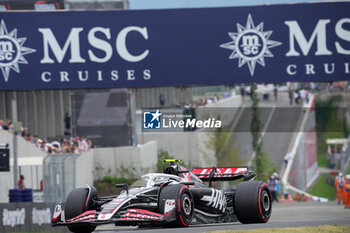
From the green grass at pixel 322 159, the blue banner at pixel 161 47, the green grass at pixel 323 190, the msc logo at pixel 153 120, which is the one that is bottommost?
the green grass at pixel 323 190

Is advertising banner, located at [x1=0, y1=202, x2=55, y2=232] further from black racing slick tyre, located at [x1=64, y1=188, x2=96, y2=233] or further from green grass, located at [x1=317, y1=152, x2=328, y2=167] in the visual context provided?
green grass, located at [x1=317, y1=152, x2=328, y2=167]

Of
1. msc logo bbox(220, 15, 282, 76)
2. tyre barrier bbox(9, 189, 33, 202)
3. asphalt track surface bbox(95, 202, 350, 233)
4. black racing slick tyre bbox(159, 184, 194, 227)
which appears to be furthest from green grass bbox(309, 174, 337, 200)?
black racing slick tyre bbox(159, 184, 194, 227)

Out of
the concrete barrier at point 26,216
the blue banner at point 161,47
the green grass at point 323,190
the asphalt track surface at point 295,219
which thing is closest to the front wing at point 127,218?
the asphalt track surface at point 295,219

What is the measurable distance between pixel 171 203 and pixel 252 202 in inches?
65.4

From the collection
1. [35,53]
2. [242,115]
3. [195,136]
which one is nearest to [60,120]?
[195,136]

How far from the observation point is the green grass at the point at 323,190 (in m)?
44.7

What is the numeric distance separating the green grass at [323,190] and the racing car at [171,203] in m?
30.8

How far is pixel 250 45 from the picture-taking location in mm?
30062

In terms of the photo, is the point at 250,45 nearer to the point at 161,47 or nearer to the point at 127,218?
the point at 161,47

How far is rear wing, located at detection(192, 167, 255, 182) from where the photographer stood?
14.6m

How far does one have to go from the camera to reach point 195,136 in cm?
3806

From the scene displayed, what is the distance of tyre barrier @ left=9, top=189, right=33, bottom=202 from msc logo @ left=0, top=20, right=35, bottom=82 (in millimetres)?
7690

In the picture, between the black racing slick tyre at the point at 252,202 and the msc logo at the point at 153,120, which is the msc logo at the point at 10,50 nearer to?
the msc logo at the point at 153,120

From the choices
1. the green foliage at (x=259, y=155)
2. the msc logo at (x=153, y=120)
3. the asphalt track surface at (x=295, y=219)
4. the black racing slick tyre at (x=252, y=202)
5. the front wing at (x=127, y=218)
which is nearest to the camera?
the front wing at (x=127, y=218)
